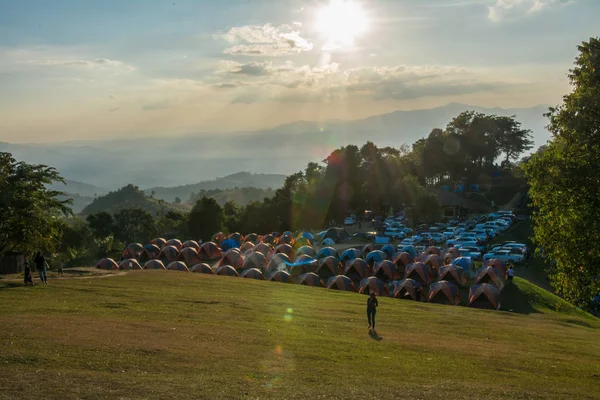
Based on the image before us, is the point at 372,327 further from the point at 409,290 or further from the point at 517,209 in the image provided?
the point at 517,209

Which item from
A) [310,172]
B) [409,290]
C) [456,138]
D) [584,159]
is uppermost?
[456,138]

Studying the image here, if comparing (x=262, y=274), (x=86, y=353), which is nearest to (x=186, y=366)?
(x=86, y=353)

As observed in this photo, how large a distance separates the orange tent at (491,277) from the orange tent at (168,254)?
29.1 meters

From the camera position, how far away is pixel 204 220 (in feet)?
272

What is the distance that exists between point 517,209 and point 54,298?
3180 inches

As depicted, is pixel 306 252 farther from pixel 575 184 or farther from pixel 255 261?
pixel 575 184

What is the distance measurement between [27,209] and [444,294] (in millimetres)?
26034

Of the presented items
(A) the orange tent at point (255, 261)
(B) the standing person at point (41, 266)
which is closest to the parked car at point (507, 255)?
(A) the orange tent at point (255, 261)

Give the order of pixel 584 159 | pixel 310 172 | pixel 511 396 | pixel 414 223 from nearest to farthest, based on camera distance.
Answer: pixel 511 396 < pixel 584 159 < pixel 414 223 < pixel 310 172

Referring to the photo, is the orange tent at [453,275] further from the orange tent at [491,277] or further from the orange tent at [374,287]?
the orange tent at [374,287]

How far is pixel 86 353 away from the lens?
45.5 feet

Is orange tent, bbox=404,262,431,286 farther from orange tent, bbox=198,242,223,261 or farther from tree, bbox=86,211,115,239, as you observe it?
tree, bbox=86,211,115,239

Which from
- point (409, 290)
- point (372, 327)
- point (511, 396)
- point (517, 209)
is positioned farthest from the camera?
point (517, 209)

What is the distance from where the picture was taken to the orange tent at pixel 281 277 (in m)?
41.8
